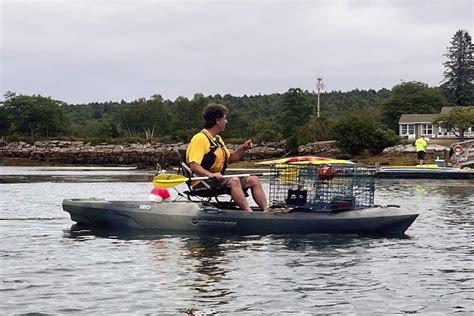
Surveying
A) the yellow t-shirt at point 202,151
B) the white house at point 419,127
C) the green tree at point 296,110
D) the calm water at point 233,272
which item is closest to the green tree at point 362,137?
the green tree at point 296,110

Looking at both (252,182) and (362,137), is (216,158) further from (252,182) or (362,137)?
(362,137)

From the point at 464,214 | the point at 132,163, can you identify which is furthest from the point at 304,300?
the point at 132,163

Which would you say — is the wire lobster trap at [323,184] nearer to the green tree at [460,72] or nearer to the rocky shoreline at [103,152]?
the rocky shoreline at [103,152]

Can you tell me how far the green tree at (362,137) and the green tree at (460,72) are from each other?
172 ft

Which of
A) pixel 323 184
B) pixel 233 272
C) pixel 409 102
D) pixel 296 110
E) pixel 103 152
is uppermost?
pixel 409 102

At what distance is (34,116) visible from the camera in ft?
298

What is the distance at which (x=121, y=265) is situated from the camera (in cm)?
998

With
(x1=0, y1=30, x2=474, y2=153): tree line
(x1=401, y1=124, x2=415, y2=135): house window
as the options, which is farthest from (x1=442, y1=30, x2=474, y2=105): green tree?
(x1=401, y1=124, x2=415, y2=135): house window

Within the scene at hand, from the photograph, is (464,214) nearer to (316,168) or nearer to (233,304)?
(316,168)

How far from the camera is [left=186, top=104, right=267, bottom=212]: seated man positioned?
1259 centimetres

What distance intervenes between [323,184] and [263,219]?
3.58ft

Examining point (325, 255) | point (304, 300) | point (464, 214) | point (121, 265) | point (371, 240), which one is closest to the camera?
point (304, 300)

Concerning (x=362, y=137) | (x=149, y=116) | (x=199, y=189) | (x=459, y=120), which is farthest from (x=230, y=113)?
(x=199, y=189)

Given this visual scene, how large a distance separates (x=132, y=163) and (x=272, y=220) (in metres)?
54.0
